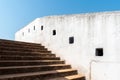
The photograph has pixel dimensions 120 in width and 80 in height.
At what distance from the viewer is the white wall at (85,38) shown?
538 cm

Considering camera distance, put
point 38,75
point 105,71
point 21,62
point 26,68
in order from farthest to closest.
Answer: point 105,71
point 21,62
point 26,68
point 38,75

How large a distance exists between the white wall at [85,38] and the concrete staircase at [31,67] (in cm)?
38

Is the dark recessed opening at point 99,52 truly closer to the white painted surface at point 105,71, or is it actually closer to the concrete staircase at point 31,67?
the white painted surface at point 105,71

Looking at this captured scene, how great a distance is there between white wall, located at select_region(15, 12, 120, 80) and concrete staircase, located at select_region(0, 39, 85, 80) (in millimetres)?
379

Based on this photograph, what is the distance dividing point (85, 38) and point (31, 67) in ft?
7.13

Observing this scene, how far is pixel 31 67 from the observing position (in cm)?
489

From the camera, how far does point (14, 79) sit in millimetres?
3904

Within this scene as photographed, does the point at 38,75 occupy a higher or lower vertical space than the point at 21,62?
lower

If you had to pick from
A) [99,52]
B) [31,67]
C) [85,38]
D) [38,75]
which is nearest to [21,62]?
[31,67]

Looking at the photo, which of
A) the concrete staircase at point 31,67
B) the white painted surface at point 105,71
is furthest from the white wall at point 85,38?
the concrete staircase at point 31,67

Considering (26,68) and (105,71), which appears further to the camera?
(105,71)

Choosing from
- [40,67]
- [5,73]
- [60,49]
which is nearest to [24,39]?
[60,49]

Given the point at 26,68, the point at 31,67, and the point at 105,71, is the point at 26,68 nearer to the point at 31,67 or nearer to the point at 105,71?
the point at 31,67

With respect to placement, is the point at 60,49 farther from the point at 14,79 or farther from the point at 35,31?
the point at 14,79
